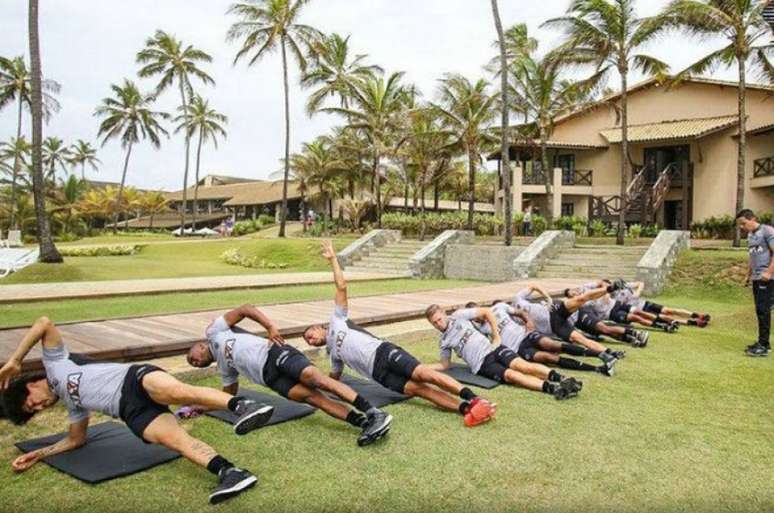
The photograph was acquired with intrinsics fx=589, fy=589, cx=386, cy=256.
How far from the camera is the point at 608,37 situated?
60.7 ft

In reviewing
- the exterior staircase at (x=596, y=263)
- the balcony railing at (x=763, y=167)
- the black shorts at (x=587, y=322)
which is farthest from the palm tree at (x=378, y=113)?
the black shorts at (x=587, y=322)

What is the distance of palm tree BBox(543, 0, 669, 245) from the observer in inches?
709

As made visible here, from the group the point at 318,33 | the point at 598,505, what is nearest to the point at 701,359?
the point at 598,505

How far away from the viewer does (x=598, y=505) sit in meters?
3.35

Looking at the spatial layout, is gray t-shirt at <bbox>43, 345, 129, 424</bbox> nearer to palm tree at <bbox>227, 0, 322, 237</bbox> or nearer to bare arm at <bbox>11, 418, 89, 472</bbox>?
bare arm at <bbox>11, 418, 89, 472</bbox>

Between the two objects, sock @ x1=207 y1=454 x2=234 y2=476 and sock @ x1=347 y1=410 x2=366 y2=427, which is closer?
sock @ x1=207 y1=454 x2=234 y2=476

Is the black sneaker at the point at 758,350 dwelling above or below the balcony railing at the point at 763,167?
below

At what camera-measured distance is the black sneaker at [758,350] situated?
7254 millimetres

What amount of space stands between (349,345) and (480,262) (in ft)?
45.8

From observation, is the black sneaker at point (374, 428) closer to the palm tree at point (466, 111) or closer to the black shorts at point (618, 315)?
the black shorts at point (618, 315)

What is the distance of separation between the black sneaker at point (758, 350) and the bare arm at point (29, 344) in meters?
7.52

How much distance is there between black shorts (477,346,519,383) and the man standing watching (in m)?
3.59

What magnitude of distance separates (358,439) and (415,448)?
411 mm

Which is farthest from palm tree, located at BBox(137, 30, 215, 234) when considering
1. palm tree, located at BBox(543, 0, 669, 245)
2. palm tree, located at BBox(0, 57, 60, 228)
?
palm tree, located at BBox(543, 0, 669, 245)
